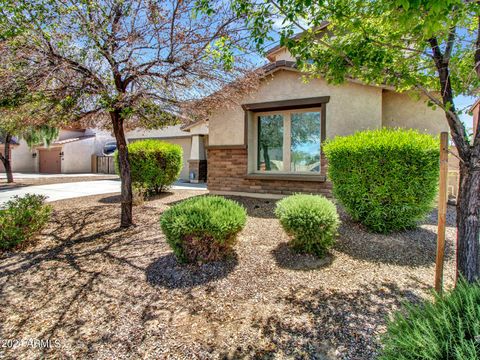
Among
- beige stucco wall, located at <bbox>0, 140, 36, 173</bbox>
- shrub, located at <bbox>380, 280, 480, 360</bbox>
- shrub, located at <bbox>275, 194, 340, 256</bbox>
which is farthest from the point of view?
→ beige stucco wall, located at <bbox>0, 140, 36, 173</bbox>

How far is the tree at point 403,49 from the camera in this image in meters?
2.80

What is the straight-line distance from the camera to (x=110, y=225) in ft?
21.5

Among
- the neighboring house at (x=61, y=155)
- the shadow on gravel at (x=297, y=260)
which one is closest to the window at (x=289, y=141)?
the shadow on gravel at (x=297, y=260)

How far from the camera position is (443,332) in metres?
1.77

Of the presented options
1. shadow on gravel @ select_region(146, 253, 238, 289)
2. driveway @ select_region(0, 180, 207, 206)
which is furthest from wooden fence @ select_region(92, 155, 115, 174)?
shadow on gravel @ select_region(146, 253, 238, 289)

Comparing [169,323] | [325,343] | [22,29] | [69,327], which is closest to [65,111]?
[22,29]

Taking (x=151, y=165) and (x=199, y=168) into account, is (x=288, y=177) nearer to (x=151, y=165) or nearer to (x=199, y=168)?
(x=151, y=165)

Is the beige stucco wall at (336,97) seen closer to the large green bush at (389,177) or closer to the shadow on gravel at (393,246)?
the large green bush at (389,177)

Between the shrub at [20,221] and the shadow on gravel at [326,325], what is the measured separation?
194 inches

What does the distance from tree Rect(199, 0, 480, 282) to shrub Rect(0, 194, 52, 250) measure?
5.21 meters

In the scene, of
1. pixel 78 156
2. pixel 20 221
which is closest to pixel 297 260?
pixel 20 221

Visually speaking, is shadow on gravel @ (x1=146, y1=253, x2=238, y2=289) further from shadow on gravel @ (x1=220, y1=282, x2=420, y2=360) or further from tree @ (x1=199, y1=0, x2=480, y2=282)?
tree @ (x1=199, y1=0, x2=480, y2=282)

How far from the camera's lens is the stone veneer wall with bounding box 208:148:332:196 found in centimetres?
831

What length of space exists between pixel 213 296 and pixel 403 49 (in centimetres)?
380
